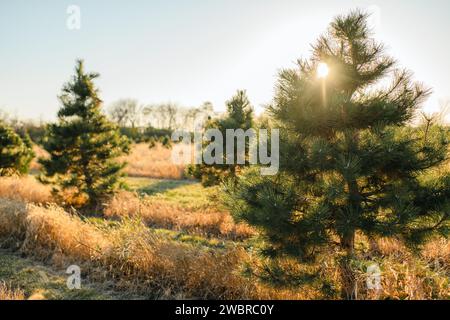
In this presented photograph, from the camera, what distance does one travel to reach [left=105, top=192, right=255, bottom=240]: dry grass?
908cm

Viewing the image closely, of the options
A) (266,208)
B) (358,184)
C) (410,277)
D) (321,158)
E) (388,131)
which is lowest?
(410,277)

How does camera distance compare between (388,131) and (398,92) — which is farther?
(398,92)

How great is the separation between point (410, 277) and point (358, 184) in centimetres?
138

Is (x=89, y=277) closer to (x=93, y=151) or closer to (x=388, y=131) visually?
(x=388, y=131)

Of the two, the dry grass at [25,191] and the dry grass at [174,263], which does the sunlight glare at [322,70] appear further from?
the dry grass at [25,191]

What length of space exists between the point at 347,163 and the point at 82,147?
10.4m

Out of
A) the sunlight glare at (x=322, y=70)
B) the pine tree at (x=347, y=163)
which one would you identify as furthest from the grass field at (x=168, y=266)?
the sunlight glare at (x=322, y=70)

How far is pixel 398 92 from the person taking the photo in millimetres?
4203

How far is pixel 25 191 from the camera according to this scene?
12594 mm

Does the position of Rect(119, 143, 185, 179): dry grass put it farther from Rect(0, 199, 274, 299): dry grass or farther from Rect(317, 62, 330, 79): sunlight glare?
Rect(317, 62, 330, 79): sunlight glare

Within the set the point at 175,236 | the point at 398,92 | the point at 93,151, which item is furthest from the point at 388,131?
the point at 93,151

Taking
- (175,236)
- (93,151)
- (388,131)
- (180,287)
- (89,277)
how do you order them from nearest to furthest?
(388,131) < (180,287) < (89,277) < (175,236) < (93,151)

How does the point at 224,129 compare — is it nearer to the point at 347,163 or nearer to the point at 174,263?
the point at 174,263

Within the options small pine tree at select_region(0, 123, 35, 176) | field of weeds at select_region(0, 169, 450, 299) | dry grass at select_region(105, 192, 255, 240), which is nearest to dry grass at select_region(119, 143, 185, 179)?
small pine tree at select_region(0, 123, 35, 176)
